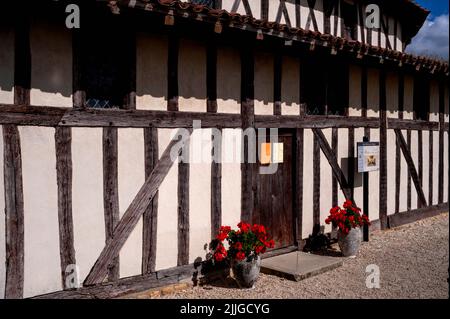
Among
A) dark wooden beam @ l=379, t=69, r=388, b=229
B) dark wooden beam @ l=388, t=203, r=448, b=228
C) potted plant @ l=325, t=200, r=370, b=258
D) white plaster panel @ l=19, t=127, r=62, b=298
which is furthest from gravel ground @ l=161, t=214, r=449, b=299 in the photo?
white plaster panel @ l=19, t=127, r=62, b=298

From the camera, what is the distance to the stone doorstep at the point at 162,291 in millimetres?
5346

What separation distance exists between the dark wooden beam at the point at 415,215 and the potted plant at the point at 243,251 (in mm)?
4876

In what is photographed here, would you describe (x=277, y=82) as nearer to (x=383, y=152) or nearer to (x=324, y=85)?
(x=324, y=85)

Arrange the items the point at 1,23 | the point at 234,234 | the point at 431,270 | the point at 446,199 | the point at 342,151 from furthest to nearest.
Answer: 1. the point at 446,199
2. the point at 342,151
3. the point at 431,270
4. the point at 234,234
5. the point at 1,23

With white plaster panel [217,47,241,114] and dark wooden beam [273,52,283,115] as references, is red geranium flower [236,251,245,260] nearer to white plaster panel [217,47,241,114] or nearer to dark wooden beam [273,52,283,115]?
white plaster panel [217,47,241,114]

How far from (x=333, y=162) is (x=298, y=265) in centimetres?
239

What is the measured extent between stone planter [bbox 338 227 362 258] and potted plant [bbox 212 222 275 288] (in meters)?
1.89

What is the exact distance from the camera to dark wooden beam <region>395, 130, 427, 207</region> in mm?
9750

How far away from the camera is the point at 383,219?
9289mm

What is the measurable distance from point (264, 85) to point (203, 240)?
8.88 feet

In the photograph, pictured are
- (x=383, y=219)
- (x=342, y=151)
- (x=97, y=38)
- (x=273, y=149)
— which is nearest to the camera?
(x=97, y=38)

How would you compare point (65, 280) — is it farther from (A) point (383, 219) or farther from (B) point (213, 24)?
(A) point (383, 219)

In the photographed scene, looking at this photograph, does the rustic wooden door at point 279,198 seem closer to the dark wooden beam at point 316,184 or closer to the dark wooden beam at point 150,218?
the dark wooden beam at point 316,184
